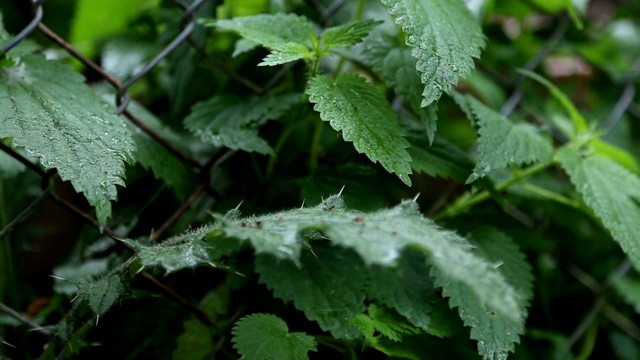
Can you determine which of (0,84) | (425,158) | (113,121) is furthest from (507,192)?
(0,84)

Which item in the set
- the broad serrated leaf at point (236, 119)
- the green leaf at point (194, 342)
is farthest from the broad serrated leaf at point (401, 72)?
the green leaf at point (194, 342)

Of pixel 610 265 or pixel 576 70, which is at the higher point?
pixel 576 70

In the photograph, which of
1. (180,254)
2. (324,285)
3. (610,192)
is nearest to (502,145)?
(610,192)

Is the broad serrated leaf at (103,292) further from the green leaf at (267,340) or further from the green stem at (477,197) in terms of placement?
the green stem at (477,197)

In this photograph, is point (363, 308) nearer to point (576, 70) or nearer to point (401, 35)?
point (401, 35)

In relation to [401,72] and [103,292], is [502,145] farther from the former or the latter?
[103,292]

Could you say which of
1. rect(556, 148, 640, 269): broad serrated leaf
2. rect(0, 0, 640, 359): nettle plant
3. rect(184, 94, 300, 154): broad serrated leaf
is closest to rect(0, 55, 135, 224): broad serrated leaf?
rect(0, 0, 640, 359): nettle plant

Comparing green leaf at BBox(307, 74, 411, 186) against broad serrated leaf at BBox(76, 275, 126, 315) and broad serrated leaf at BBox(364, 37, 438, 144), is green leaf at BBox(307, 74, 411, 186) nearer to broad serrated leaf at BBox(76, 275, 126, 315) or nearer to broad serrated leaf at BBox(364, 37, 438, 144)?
broad serrated leaf at BBox(364, 37, 438, 144)
